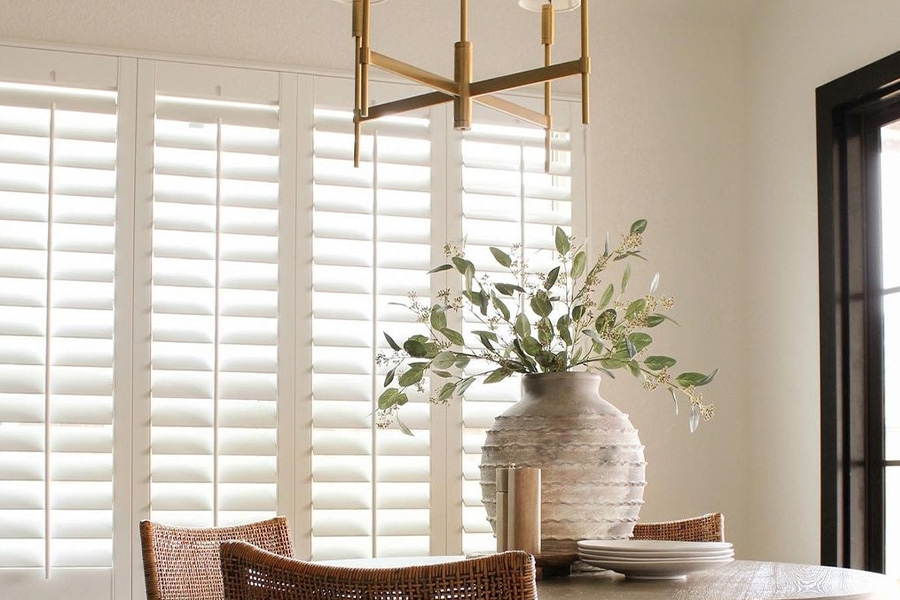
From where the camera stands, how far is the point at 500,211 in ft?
11.5

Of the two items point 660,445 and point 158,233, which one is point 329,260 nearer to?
point 158,233

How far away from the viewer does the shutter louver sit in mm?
3416

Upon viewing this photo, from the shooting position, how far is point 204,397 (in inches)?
125

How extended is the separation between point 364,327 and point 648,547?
154cm

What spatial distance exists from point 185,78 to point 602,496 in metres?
1.91

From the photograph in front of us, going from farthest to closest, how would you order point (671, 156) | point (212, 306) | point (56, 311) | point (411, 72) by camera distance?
point (671, 156) → point (212, 306) → point (56, 311) → point (411, 72)

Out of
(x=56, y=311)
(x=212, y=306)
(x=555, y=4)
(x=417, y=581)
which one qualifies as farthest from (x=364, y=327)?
(x=417, y=581)

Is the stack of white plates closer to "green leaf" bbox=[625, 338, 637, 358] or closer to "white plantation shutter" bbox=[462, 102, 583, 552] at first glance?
"green leaf" bbox=[625, 338, 637, 358]

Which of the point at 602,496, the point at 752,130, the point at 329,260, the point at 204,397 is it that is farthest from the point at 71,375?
the point at 752,130

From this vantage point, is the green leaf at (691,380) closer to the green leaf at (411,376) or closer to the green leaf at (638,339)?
the green leaf at (638,339)

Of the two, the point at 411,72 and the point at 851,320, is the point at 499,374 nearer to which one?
the point at 411,72

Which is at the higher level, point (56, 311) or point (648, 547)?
point (56, 311)

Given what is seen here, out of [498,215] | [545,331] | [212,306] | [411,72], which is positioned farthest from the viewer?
[498,215]

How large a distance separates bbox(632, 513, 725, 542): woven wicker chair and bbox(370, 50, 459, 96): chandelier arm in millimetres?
1200
